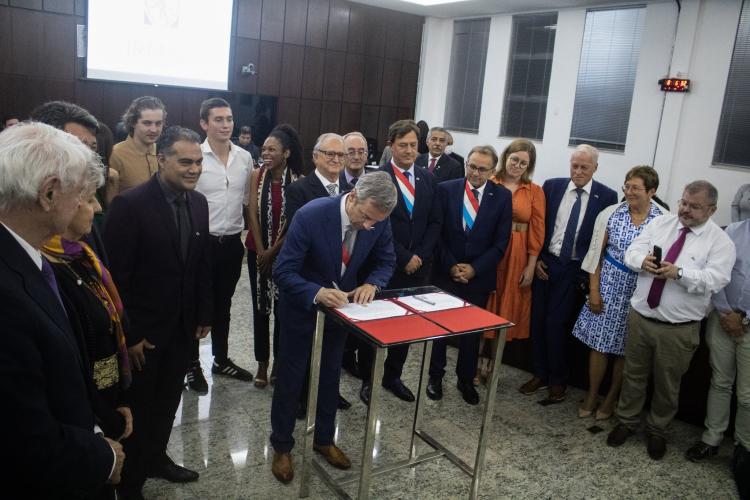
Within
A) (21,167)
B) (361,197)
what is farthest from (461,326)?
(21,167)

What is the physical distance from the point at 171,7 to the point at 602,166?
6379 millimetres

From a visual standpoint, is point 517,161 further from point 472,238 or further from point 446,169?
point 446,169

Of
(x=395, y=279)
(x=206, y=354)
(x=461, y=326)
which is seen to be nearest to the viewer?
(x=461, y=326)

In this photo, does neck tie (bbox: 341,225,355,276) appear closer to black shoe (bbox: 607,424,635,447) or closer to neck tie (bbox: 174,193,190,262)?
neck tie (bbox: 174,193,190,262)

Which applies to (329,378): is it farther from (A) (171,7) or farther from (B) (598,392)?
(A) (171,7)

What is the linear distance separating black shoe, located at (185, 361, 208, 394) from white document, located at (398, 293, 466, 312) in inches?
62.6

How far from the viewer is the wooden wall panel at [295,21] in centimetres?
920

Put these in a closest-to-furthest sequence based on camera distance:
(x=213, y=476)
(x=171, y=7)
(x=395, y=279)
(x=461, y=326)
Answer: (x=461, y=326), (x=213, y=476), (x=395, y=279), (x=171, y=7)

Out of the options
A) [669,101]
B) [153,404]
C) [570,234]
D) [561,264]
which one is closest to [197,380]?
[153,404]

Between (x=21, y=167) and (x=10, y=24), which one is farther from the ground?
(x=10, y=24)

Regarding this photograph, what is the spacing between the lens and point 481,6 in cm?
898

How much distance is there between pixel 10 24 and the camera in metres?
7.13

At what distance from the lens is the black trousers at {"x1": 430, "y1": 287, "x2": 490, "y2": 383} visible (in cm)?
369

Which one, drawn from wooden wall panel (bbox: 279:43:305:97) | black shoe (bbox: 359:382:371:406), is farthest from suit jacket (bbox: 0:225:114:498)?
wooden wall panel (bbox: 279:43:305:97)
